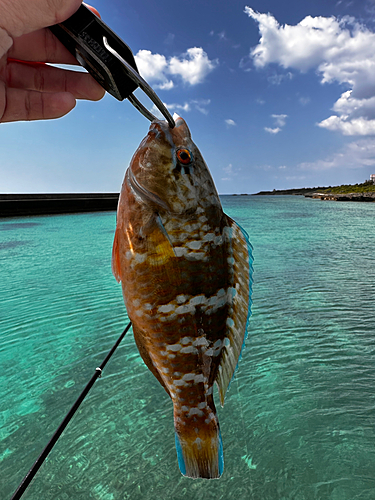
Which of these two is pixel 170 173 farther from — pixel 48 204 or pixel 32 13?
pixel 48 204

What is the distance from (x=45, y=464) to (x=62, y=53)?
352cm

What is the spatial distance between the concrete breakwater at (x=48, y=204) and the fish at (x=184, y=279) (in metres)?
34.8

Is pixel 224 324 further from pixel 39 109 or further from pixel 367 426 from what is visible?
pixel 367 426

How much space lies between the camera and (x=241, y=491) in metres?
2.90

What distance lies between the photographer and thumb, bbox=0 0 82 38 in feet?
3.61

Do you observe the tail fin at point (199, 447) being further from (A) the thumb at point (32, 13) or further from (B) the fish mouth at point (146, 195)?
(A) the thumb at point (32, 13)

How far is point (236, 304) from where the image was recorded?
4.10 feet

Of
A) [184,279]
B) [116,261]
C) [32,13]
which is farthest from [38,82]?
[184,279]

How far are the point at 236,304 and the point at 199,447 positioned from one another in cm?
54

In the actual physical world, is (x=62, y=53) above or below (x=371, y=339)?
above

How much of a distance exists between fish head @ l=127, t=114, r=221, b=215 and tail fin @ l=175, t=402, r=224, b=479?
2.63 ft

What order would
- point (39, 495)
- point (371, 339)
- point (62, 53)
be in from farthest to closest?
point (371, 339) → point (39, 495) → point (62, 53)

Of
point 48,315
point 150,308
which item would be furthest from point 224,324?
point 48,315

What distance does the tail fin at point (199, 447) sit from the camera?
1155mm
